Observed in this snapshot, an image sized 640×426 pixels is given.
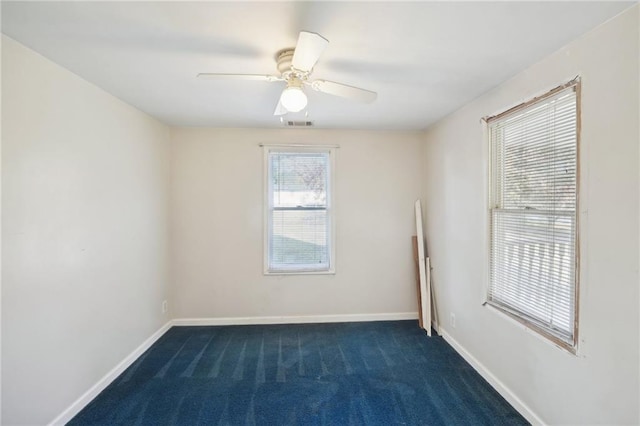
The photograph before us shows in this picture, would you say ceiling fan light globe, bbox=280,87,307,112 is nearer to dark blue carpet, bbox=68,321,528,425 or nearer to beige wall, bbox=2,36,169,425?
beige wall, bbox=2,36,169,425

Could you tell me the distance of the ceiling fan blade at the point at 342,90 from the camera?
184cm

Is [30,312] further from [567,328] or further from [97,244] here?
[567,328]

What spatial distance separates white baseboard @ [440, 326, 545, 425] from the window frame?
1571 millimetres

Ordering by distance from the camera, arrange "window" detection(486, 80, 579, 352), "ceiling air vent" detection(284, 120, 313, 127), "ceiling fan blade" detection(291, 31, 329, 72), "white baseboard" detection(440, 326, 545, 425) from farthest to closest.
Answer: "ceiling air vent" detection(284, 120, 313, 127), "white baseboard" detection(440, 326, 545, 425), "window" detection(486, 80, 579, 352), "ceiling fan blade" detection(291, 31, 329, 72)

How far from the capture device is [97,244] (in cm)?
237

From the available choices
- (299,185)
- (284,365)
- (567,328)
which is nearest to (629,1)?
(567,328)

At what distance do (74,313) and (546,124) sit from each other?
3.44 m

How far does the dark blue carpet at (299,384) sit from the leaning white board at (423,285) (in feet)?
0.55

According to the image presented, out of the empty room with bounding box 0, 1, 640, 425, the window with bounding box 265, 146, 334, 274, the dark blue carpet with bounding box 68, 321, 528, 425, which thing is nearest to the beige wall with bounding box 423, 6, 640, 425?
the empty room with bounding box 0, 1, 640, 425

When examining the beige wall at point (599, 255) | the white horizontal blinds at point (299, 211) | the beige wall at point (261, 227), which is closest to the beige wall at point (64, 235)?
the beige wall at point (261, 227)

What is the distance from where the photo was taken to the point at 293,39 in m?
1.68

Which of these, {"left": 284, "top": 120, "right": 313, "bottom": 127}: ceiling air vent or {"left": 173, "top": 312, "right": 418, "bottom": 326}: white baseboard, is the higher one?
{"left": 284, "top": 120, "right": 313, "bottom": 127}: ceiling air vent

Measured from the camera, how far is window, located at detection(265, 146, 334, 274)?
3.75 metres

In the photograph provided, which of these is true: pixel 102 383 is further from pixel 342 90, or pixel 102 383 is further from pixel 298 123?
pixel 298 123
